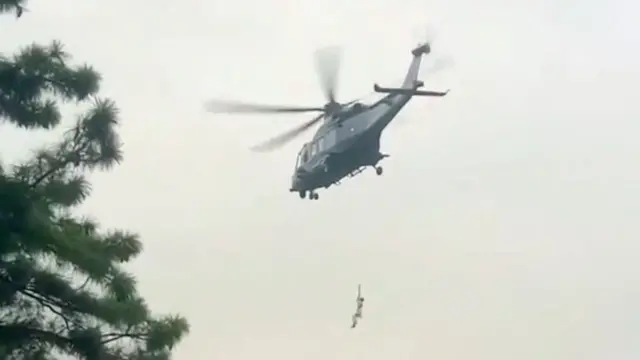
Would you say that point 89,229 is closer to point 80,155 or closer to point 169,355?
point 80,155

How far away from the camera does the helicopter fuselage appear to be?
66.5 ft

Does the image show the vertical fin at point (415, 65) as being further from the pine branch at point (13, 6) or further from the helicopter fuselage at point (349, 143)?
the pine branch at point (13, 6)

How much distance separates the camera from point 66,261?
7148mm

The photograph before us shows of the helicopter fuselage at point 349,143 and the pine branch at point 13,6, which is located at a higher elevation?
the helicopter fuselage at point 349,143

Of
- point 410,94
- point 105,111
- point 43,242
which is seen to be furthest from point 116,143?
point 410,94

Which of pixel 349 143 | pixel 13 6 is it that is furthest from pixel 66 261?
pixel 349 143

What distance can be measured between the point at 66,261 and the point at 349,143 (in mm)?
13378

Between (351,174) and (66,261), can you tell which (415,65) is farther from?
(66,261)

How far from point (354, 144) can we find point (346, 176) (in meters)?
0.86

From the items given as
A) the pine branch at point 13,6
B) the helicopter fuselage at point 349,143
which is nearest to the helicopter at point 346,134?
the helicopter fuselage at point 349,143

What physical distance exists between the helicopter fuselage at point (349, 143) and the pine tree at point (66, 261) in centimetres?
1252

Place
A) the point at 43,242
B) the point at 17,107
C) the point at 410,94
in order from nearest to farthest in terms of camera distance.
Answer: the point at 43,242 < the point at 17,107 < the point at 410,94

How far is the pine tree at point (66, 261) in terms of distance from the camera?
725 cm

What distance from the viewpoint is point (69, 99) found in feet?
24.8
